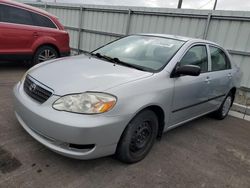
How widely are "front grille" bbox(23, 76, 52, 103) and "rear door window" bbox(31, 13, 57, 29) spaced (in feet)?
12.7

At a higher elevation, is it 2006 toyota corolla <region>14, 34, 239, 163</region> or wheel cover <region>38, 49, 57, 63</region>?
2006 toyota corolla <region>14, 34, 239, 163</region>

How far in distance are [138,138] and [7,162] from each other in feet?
Answer: 4.66

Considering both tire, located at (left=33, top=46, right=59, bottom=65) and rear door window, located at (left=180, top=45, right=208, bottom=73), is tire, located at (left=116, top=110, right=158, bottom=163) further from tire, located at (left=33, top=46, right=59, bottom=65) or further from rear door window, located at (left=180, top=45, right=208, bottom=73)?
tire, located at (left=33, top=46, right=59, bottom=65)

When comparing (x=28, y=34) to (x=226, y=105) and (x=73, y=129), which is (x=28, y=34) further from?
(x=226, y=105)

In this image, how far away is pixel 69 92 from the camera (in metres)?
2.31

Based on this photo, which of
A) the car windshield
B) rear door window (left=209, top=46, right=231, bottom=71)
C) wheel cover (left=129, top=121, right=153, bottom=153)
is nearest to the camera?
wheel cover (left=129, top=121, right=153, bottom=153)

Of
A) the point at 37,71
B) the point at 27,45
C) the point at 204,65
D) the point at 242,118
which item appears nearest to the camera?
the point at 37,71

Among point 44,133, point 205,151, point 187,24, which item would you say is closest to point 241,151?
point 205,151

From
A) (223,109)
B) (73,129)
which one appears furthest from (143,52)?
(223,109)

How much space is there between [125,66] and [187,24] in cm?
462

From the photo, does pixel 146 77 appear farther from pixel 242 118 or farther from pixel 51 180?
pixel 242 118

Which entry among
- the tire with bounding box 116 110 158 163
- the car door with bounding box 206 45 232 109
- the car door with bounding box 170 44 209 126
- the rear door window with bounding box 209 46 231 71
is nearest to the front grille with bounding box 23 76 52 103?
the tire with bounding box 116 110 158 163

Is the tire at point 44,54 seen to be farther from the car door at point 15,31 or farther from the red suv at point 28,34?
the car door at point 15,31

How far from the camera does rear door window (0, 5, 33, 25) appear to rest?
A: 5.50m
